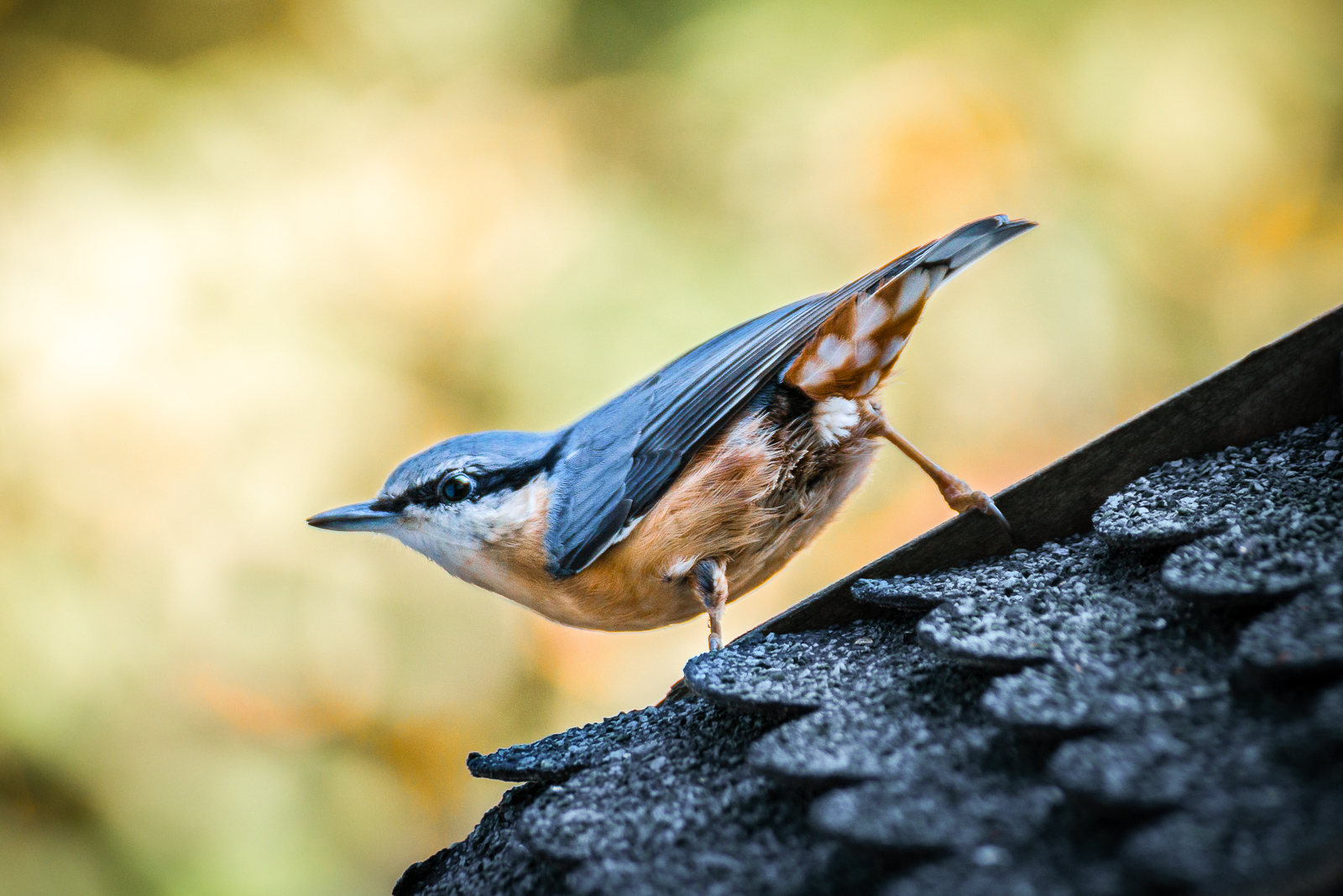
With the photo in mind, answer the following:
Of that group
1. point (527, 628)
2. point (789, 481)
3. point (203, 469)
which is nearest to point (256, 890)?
point (527, 628)

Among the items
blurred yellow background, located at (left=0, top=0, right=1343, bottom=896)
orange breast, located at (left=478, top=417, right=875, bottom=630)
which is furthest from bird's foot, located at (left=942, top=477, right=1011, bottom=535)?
blurred yellow background, located at (left=0, top=0, right=1343, bottom=896)

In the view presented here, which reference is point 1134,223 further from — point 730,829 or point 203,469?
point 203,469

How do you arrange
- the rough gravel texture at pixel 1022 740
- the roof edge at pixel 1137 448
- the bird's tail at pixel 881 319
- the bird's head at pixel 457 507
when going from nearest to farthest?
the rough gravel texture at pixel 1022 740 → the roof edge at pixel 1137 448 → the bird's tail at pixel 881 319 → the bird's head at pixel 457 507

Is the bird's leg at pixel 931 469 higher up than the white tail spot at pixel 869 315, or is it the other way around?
the white tail spot at pixel 869 315

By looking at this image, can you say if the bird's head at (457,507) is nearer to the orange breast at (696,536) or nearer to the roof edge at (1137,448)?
the orange breast at (696,536)

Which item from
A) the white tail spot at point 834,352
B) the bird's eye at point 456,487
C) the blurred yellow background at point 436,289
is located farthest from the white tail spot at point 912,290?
the blurred yellow background at point 436,289

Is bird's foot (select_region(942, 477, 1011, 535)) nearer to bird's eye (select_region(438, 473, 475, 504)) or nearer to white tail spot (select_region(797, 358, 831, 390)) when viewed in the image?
white tail spot (select_region(797, 358, 831, 390))

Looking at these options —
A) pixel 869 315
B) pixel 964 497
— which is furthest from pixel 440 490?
pixel 964 497
